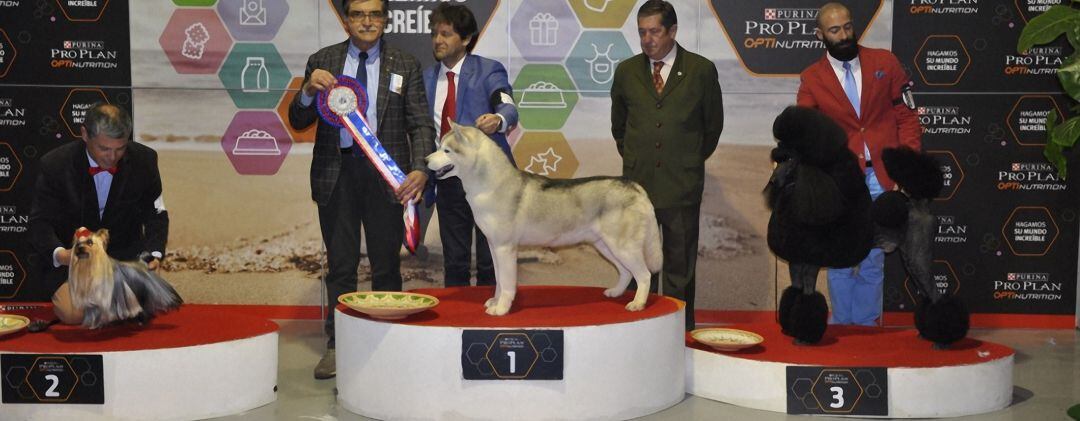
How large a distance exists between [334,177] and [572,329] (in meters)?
1.61

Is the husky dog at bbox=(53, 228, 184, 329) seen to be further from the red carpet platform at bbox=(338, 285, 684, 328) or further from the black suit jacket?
the red carpet platform at bbox=(338, 285, 684, 328)

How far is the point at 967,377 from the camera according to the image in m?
4.30

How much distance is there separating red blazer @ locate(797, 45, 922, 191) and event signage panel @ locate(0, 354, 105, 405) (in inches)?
139

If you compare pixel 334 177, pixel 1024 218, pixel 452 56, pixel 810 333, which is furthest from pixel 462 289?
pixel 1024 218

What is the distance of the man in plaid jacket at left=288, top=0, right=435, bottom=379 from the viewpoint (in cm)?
497

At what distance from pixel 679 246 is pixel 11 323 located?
321cm

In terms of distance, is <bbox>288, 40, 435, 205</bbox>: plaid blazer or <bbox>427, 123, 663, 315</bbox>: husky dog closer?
<bbox>427, 123, 663, 315</bbox>: husky dog

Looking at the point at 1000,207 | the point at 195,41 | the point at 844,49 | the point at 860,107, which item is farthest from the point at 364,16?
Result: the point at 1000,207

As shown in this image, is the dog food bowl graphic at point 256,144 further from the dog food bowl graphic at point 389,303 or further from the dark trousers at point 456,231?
the dog food bowl graphic at point 389,303

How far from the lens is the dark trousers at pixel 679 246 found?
549cm

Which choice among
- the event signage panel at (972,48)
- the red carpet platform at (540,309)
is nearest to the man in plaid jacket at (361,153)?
the red carpet platform at (540,309)

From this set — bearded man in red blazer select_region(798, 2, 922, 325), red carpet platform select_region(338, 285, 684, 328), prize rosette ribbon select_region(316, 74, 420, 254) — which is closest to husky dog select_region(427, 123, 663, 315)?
red carpet platform select_region(338, 285, 684, 328)

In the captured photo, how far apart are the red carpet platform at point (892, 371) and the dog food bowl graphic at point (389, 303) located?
1.26m

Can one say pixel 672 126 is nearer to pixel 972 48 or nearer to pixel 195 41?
pixel 972 48
